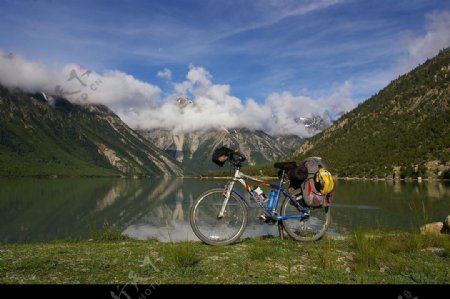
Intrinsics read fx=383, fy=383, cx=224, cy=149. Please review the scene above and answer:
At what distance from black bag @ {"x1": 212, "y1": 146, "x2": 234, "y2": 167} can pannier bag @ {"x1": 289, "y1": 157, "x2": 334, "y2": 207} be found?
6.68 ft

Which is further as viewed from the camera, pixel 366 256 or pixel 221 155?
pixel 221 155

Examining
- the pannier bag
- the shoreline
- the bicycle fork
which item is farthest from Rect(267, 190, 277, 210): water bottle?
the shoreline

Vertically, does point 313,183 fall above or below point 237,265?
above

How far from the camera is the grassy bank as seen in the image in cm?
704

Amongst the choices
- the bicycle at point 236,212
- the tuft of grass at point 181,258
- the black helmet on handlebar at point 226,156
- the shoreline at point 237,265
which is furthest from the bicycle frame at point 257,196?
the tuft of grass at point 181,258

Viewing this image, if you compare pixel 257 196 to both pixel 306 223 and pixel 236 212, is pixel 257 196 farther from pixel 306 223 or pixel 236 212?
pixel 306 223

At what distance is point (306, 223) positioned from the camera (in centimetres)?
1173

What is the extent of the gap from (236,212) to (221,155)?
1752 millimetres

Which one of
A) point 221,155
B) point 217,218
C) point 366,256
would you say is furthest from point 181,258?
point 366,256

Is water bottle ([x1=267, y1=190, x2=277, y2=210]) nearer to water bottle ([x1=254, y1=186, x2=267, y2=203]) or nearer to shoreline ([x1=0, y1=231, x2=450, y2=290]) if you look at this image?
water bottle ([x1=254, y1=186, x2=267, y2=203])

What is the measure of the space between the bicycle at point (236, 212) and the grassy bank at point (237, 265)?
863 millimetres
